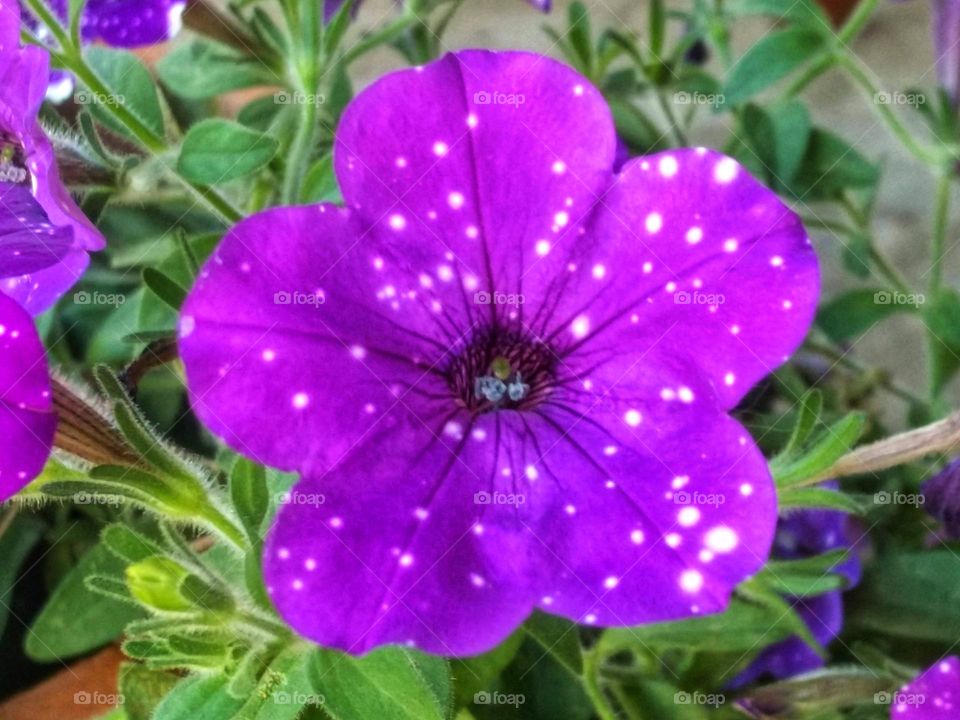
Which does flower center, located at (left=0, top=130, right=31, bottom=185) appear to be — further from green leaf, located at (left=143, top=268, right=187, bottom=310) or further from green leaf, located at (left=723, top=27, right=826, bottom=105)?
green leaf, located at (left=723, top=27, right=826, bottom=105)

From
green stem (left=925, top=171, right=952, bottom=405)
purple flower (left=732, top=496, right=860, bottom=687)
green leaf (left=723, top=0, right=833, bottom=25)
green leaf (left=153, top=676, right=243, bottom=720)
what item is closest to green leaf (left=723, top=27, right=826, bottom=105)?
green leaf (left=723, top=0, right=833, bottom=25)

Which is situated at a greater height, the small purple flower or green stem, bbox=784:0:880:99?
green stem, bbox=784:0:880:99

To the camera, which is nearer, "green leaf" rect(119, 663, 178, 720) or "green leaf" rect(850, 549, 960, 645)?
"green leaf" rect(119, 663, 178, 720)

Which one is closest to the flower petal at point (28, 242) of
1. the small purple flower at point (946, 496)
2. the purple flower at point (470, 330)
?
the purple flower at point (470, 330)

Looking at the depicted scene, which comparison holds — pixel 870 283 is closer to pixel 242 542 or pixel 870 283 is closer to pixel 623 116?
pixel 623 116

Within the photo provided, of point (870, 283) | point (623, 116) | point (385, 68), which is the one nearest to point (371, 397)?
point (623, 116)

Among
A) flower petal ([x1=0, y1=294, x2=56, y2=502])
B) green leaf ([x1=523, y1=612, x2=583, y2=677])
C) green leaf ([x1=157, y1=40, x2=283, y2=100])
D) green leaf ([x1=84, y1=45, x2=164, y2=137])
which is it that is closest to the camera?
flower petal ([x1=0, y1=294, x2=56, y2=502])

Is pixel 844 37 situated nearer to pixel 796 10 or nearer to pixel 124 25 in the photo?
pixel 796 10

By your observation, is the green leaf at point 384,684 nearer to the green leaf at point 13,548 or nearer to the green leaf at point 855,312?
the green leaf at point 13,548
